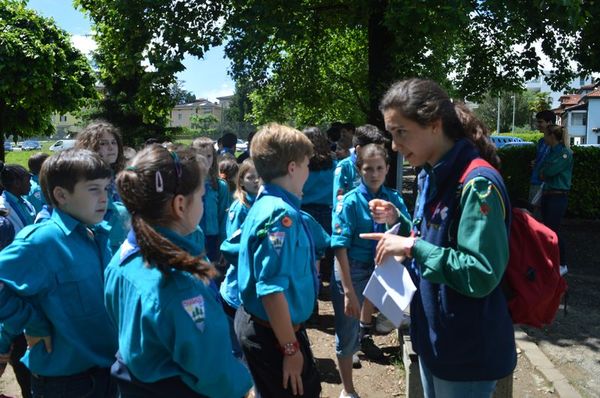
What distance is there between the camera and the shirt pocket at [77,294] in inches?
92.8

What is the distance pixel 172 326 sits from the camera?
5.78 ft

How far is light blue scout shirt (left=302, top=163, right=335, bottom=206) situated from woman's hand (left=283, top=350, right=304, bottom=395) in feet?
11.8

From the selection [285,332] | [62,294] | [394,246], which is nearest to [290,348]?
[285,332]

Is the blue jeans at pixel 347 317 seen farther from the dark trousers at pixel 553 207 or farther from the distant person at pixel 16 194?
the dark trousers at pixel 553 207

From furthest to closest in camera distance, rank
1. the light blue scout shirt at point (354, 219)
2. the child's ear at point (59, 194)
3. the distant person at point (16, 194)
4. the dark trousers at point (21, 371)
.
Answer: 1. the distant person at point (16, 194)
2. the light blue scout shirt at point (354, 219)
3. the dark trousers at point (21, 371)
4. the child's ear at point (59, 194)

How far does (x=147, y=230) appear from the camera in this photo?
179cm

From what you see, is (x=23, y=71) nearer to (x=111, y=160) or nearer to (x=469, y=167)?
(x=111, y=160)

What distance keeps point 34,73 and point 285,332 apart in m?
8.79

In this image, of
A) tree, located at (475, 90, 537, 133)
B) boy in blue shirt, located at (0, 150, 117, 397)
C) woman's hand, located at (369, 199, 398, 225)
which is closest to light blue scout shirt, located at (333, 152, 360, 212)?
woman's hand, located at (369, 199, 398, 225)

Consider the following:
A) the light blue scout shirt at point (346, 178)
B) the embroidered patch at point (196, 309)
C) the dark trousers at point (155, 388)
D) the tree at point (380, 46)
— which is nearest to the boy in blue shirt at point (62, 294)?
the dark trousers at point (155, 388)

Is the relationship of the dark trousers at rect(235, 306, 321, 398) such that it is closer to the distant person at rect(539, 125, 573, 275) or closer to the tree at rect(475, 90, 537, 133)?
the distant person at rect(539, 125, 573, 275)

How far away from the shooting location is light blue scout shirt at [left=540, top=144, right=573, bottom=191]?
327 inches

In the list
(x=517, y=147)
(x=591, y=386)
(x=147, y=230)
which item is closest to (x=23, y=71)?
(x=147, y=230)

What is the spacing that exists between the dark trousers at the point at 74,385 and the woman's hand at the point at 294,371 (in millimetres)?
822
